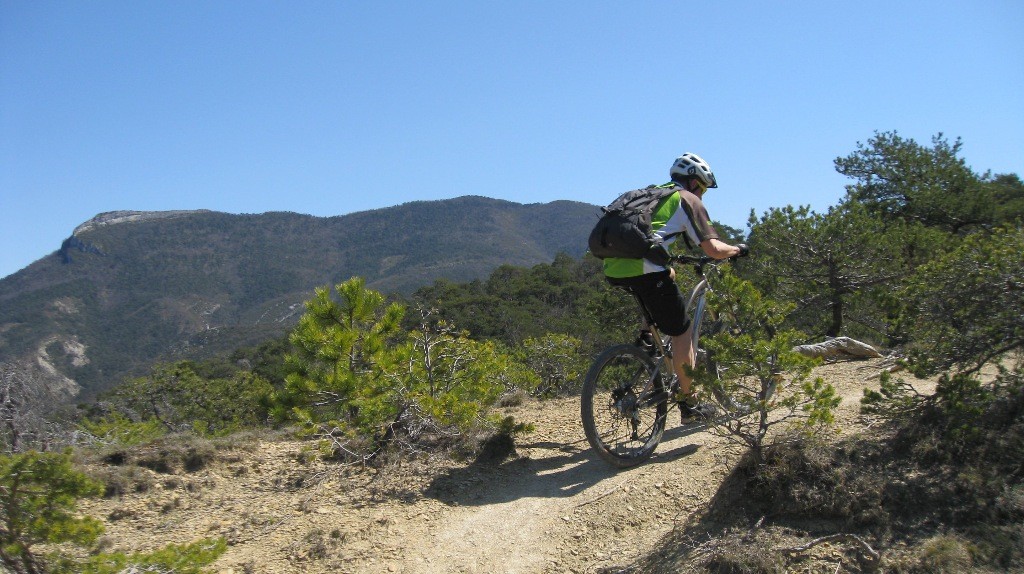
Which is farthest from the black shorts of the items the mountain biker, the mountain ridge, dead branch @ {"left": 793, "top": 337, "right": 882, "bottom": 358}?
the mountain ridge

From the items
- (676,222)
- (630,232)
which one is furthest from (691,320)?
(630,232)

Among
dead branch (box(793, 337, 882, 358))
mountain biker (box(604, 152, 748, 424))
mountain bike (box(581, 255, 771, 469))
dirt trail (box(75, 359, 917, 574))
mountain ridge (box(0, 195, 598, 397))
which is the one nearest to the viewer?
dirt trail (box(75, 359, 917, 574))

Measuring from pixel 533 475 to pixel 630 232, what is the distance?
176 cm

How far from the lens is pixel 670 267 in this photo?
397 centimetres

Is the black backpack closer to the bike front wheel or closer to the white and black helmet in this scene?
the white and black helmet

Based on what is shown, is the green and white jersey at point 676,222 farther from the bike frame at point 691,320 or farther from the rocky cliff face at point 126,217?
the rocky cliff face at point 126,217

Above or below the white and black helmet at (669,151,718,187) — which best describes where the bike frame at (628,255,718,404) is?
below

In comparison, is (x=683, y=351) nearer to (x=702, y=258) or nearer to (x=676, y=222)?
(x=702, y=258)

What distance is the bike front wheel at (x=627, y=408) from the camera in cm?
405

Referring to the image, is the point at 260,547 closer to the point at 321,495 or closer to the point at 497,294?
the point at 321,495

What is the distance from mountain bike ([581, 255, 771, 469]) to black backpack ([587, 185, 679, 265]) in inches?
12.6

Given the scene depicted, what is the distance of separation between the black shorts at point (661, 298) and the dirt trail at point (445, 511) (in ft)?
2.65

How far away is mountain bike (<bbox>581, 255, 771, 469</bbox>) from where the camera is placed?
4.08 meters

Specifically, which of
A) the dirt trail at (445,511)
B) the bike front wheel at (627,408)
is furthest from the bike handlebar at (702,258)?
the dirt trail at (445,511)
